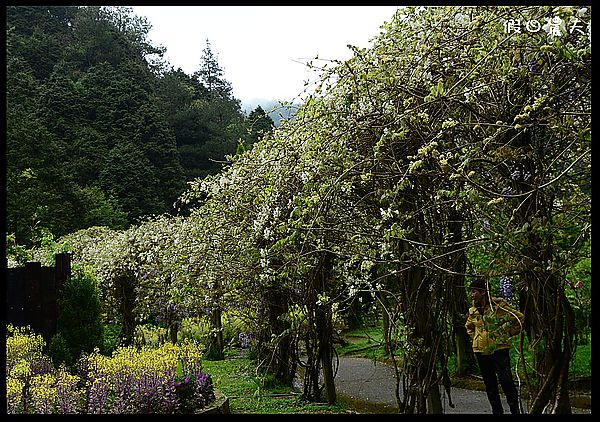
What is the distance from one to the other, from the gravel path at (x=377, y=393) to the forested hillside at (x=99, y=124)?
9.11 meters

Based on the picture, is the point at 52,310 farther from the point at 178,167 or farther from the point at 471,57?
the point at 178,167

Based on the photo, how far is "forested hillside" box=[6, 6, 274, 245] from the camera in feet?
51.8

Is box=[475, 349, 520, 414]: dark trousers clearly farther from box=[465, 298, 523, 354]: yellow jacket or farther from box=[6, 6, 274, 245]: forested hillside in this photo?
box=[6, 6, 274, 245]: forested hillside

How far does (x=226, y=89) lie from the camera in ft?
69.5

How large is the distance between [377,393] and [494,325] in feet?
9.64

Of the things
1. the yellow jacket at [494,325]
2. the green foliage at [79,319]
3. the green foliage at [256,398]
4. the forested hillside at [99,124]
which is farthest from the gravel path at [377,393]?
the forested hillside at [99,124]

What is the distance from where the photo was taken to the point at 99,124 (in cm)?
1902

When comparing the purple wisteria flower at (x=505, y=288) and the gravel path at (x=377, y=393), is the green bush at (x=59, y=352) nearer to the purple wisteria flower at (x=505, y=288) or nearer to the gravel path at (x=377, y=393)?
the gravel path at (x=377, y=393)

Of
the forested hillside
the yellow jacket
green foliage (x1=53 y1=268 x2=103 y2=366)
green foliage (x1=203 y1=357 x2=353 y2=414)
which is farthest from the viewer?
the forested hillside

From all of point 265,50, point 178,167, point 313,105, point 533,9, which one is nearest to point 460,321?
point 313,105

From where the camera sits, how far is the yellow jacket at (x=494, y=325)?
8.52ft

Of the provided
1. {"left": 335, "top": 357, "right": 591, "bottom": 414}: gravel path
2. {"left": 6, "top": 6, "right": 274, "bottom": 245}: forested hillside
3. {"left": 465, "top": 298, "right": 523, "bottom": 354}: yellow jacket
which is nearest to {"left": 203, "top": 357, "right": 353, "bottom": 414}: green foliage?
{"left": 335, "top": 357, "right": 591, "bottom": 414}: gravel path

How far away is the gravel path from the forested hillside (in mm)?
9107

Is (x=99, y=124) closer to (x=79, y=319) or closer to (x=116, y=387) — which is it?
(x=79, y=319)
